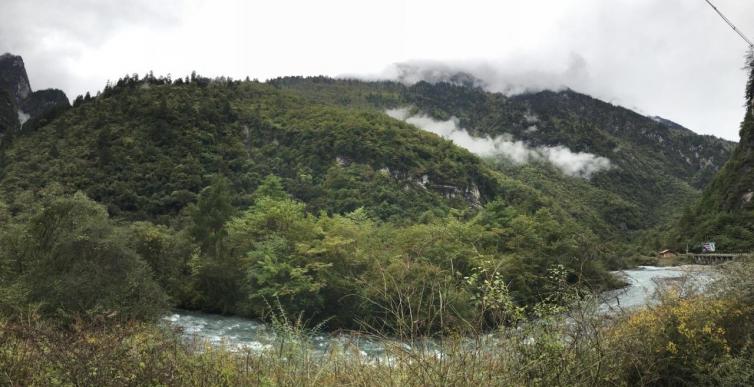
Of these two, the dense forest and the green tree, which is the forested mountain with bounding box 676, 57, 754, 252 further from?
the green tree

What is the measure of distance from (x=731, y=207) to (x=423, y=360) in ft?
324

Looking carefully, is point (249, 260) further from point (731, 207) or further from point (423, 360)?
point (731, 207)

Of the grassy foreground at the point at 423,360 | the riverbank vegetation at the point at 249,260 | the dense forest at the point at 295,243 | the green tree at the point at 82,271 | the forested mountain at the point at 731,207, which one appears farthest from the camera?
the forested mountain at the point at 731,207

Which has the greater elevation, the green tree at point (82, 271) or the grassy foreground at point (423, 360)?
the grassy foreground at point (423, 360)

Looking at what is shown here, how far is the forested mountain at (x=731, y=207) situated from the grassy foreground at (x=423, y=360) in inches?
2752

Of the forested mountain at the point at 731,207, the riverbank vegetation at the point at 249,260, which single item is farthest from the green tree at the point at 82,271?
the forested mountain at the point at 731,207

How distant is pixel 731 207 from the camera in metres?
83.2

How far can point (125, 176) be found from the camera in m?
83.7

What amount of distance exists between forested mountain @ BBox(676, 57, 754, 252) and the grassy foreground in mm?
69893

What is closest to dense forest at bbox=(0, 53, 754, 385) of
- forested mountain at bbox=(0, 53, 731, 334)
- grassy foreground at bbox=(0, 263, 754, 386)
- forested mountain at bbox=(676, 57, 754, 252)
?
grassy foreground at bbox=(0, 263, 754, 386)

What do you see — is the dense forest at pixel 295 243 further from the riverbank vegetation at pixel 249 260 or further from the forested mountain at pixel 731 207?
the forested mountain at pixel 731 207

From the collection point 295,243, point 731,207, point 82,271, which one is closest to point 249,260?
point 295,243

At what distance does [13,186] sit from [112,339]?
85994mm

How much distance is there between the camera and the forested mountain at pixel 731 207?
238 ft
